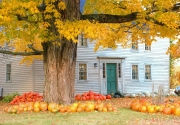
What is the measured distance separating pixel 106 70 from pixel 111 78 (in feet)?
2.56

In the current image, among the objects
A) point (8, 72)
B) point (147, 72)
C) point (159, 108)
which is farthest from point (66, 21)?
point (147, 72)

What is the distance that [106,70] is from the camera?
2298 centimetres

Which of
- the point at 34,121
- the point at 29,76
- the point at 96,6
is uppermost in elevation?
the point at 96,6

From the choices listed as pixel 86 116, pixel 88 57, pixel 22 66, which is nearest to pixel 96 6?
pixel 86 116

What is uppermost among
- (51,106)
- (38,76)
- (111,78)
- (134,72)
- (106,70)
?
(106,70)

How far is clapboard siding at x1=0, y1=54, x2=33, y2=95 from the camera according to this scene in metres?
22.1

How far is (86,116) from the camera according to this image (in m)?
9.98

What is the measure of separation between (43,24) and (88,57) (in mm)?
11458

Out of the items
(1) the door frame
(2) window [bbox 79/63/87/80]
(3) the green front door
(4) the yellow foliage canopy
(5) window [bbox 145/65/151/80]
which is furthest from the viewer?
(5) window [bbox 145/65/151/80]

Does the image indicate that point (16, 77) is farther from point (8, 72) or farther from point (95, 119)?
point (95, 119)

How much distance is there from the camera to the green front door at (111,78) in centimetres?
2312

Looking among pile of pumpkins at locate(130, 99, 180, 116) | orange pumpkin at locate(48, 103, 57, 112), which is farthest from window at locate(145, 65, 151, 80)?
orange pumpkin at locate(48, 103, 57, 112)

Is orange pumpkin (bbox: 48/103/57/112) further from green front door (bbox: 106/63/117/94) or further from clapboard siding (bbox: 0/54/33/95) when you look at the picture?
green front door (bbox: 106/63/117/94)

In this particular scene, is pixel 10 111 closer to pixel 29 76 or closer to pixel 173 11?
pixel 173 11
